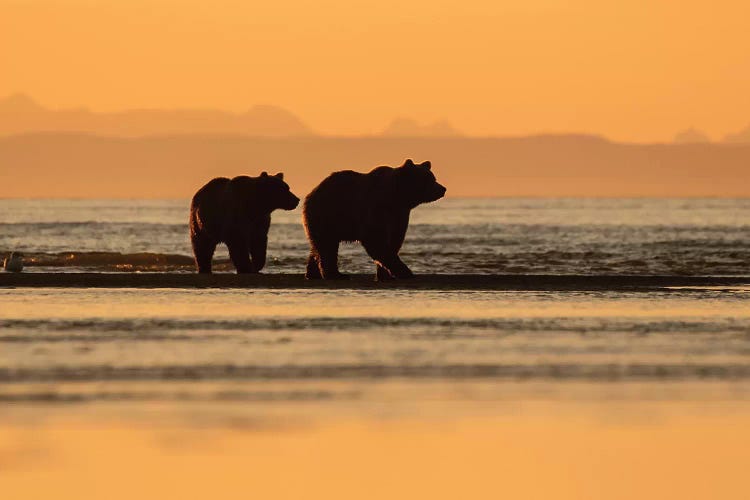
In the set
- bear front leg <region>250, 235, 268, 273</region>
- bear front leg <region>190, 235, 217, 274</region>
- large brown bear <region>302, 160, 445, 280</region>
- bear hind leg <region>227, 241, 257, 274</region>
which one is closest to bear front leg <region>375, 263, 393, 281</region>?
large brown bear <region>302, 160, 445, 280</region>

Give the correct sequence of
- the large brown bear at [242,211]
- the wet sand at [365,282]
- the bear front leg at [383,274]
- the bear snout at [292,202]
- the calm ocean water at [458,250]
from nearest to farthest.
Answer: the wet sand at [365,282], the bear front leg at [383,274], the large brown bear at [242,211], the bear snout at [292,202], the calm ocean water at [458,250]

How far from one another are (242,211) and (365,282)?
3819 millimetres

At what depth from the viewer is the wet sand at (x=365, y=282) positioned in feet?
89.2

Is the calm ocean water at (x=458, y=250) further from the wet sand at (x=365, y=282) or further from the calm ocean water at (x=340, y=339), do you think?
the calm ocean water at (x=340, y=339)

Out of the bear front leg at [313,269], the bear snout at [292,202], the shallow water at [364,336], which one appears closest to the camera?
the shallow water at [364,336]

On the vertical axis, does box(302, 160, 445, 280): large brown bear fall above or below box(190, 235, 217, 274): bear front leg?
above

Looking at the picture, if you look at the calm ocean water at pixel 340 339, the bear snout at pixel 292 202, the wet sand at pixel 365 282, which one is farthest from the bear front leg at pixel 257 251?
the calm ocean water at pixel 340 339

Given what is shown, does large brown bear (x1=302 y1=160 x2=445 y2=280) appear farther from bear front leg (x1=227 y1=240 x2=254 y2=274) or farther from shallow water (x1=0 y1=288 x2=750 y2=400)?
bear front leg (x1=227 y1=240 x2=254 y2=274)

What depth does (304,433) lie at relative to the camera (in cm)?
1169

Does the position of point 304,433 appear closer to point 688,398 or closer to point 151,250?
point 688,398

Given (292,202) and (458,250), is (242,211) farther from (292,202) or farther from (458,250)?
(458,250)

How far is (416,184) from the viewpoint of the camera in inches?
1120

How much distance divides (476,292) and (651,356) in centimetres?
940

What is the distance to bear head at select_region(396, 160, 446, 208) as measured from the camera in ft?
92.8
